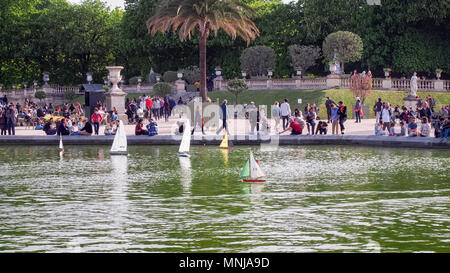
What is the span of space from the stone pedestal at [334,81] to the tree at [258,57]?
12555mm

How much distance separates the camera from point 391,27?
207ft

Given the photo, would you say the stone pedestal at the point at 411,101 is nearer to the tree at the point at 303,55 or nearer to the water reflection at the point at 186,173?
the tree at the point at 303,55

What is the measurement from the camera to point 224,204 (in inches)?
666

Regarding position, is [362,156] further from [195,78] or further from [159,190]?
[195,78]

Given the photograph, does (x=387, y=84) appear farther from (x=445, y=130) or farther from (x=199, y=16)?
(x=445, y=130)

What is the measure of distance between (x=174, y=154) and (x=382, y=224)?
14.5 metres

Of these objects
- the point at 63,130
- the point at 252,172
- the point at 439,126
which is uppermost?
the point at 63,130

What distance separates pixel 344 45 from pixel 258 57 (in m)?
9.46

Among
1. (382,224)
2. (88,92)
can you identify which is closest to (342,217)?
(382,224)

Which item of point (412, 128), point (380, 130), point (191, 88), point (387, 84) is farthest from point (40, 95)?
point (412, 128)

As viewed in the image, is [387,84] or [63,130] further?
[387,84]

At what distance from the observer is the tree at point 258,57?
6681 cm

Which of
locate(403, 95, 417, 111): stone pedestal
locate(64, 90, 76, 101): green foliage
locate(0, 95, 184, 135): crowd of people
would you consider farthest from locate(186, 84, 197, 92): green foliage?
locate(403, 95, 417, 111): stone pedestal

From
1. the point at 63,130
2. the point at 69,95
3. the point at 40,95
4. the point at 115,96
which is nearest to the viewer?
the point at 63,130
